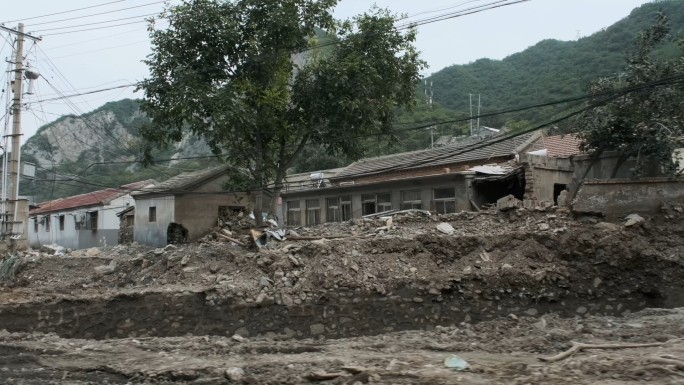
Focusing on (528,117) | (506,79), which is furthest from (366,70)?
(506,79)

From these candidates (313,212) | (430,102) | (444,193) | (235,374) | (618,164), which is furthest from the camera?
(430,102)

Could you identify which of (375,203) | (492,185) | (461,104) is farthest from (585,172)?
(461,104)

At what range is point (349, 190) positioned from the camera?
25094 millimetres

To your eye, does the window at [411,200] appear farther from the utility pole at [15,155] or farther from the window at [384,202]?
the utility pole at [15,155]

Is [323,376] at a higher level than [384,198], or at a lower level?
lower

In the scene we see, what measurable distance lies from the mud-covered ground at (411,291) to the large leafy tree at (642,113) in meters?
2.69

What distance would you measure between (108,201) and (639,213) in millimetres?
31672

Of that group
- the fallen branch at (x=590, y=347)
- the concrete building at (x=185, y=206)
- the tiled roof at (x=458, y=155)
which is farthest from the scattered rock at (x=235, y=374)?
the concrete building at (x=185, y=206)

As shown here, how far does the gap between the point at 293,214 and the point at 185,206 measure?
17.8 feet

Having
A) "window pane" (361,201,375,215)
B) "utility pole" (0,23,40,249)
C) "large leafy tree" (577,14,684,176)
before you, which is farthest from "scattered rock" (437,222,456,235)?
"utility pole" (0,23,40,249)

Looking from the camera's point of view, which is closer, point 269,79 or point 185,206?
point 269,79

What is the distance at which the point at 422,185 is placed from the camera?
22.2m

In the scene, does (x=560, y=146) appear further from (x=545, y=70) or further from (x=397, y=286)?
(x=545, y=70)

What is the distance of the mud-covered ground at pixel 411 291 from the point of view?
6.72 meters
